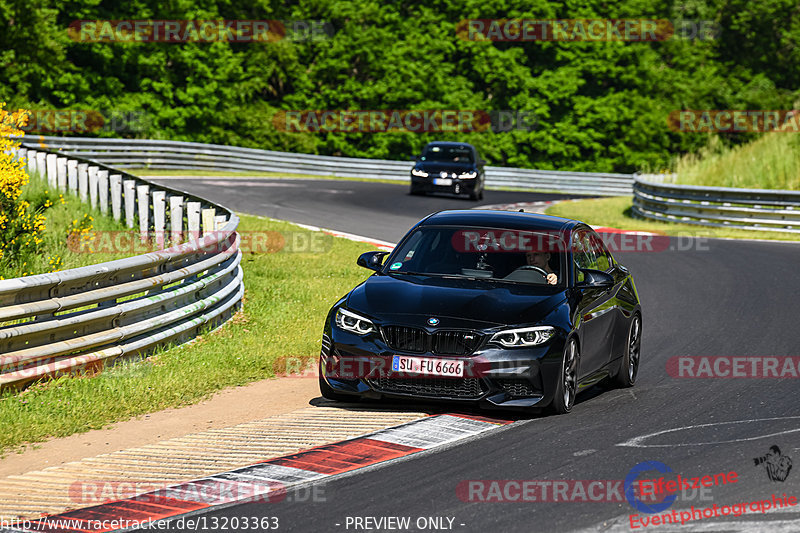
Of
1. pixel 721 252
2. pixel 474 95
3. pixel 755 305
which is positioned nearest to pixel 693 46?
pixel 474 95

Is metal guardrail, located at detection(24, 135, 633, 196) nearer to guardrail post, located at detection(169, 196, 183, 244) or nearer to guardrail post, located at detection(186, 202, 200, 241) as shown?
guardrail post, located at detection(169, 196, 183, 244)

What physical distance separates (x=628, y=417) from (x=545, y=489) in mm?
2342

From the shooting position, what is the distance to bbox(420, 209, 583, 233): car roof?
986cm

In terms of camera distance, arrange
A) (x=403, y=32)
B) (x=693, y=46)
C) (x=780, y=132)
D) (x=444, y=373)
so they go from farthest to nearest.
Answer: (x=693, y=46) → (x=403, y=32) → (x=780, y=132) → (x=444, y=373)

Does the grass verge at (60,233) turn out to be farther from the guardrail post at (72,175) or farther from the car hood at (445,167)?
the car hood at (445,167)

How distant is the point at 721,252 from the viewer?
2189cm

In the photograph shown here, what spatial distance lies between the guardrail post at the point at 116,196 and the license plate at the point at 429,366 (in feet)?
39.2

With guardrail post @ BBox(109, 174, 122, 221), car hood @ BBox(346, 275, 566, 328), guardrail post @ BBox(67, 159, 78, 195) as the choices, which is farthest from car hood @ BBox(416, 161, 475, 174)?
car hood @ BBox(346, 275, 566, 328)

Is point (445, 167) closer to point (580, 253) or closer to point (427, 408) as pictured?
point (580, 253)

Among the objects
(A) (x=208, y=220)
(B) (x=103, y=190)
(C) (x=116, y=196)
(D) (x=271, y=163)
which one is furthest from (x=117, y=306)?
(D) (x=271, y=163)

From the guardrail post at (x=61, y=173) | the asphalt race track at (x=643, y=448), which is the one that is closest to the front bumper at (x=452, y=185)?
the guardrail post at (x=61, y=173)

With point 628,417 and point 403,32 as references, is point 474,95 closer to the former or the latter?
point 403,32

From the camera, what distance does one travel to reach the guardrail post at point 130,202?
18.8 meters

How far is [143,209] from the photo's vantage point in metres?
18.0
